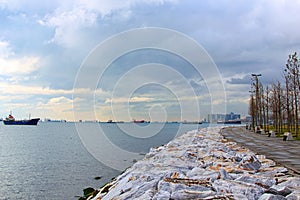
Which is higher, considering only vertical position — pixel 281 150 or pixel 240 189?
pixel 240 189

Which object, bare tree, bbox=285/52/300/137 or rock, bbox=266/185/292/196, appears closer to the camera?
rock, bbox=266/185/292/196

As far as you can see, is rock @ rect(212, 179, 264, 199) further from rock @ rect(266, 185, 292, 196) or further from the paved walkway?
the paved walkway

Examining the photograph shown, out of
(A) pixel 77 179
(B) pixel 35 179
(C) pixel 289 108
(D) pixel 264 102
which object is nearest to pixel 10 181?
(B) pixel 35 179

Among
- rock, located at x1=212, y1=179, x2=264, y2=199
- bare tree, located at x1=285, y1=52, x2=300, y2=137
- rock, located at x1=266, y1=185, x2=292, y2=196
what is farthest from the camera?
bare tree, located at x1=285, y1=52, x2=300, y2=137

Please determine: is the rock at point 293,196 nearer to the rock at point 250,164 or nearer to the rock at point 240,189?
the rock at point 240,189

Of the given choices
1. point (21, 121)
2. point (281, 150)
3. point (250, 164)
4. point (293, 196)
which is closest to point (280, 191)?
point (293, 196)

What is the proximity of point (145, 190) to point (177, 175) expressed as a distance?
1447 mm

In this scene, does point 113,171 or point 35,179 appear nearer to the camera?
point 35,179

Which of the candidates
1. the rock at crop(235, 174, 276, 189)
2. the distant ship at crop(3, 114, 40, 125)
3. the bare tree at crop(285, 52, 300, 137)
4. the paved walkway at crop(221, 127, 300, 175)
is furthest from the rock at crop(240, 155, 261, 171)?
the distant ship at crop(3, 114, 40, 125)

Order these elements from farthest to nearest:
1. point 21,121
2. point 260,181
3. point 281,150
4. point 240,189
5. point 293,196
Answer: point 21,121 → point 281,150 → point 260,181 → point 240,189 → point 293,196

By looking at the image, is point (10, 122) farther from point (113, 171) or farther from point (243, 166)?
point (243, 166)

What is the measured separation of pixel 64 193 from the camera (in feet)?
54.2

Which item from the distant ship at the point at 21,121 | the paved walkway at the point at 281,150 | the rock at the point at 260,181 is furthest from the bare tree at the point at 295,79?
the distant ship at the point at 21,121

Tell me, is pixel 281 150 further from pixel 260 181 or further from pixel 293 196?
pixel 293 196
